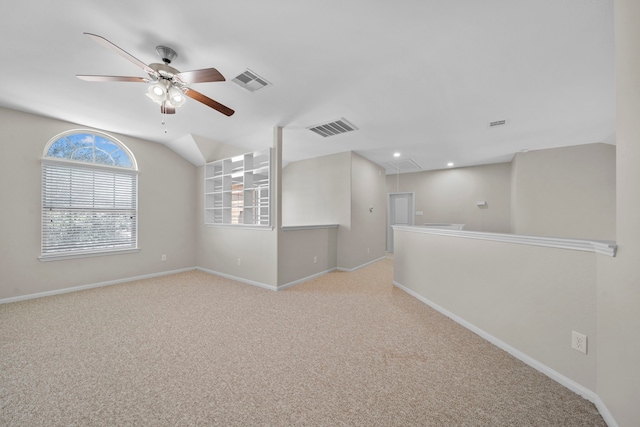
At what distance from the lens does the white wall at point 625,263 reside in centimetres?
113

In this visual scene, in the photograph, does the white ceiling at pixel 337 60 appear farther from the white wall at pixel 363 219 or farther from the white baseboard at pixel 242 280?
the white baseboard at pixel 242 280

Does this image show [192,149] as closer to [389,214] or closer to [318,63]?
[318,63]

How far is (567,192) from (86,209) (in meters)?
8.77

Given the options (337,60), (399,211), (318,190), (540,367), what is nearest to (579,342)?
(540,367)

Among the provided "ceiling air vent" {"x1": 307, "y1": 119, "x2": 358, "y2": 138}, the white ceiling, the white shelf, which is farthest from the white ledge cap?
the white shelf

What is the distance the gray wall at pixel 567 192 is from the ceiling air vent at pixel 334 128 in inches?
163

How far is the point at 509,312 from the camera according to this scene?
1985 millimetres

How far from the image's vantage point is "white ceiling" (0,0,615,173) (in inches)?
63.3

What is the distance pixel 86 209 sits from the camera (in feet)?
12.4

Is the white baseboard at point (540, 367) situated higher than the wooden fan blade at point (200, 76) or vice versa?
the wooden fan blade at point (200, 76)

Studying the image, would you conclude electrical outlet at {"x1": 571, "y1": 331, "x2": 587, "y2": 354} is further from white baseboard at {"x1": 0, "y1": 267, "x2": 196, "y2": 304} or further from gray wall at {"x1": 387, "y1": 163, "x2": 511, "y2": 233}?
white baseboard at {"x1": 0, "y1": 267, "x2": 196, "y2": 304}

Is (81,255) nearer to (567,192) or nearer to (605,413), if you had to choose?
(605,413)

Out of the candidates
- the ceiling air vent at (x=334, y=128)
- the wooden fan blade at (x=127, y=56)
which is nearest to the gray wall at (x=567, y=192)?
the ceiling air vent at (x=334, y=128)

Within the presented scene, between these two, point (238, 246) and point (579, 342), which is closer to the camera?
point (579, 342)
